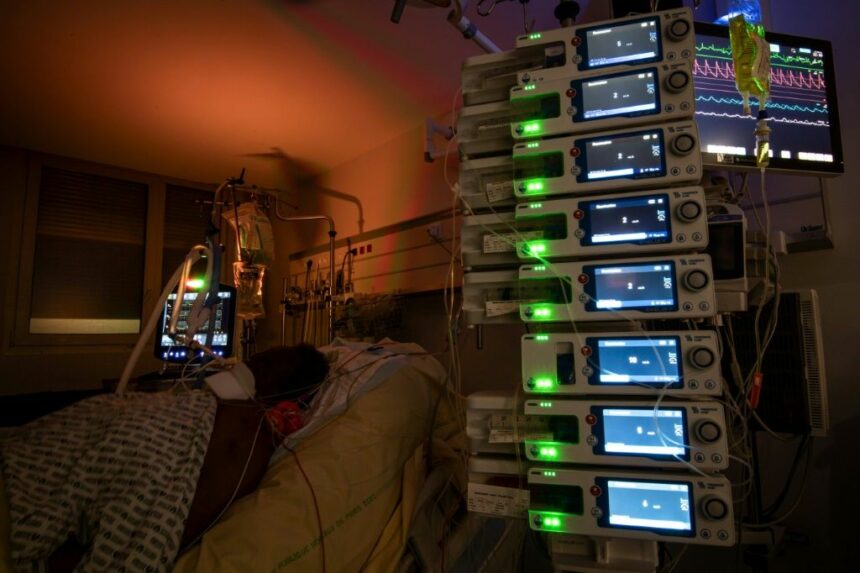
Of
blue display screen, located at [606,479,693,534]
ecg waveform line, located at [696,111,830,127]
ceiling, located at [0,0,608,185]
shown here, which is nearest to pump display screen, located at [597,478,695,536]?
blue display screen, located at [606,479,693,534]

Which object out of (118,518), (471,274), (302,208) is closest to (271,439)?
(118,518)

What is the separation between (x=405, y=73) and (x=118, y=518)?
1.87m

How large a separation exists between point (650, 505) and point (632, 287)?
41cm

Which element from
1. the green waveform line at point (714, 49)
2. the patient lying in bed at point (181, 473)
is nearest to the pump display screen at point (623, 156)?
the green waveform line at point (714, 49)

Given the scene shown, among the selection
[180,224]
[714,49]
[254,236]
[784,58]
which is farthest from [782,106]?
[180,224]

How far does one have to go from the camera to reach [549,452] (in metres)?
0.83

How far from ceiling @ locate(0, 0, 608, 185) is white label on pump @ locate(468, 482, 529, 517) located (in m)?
1.34

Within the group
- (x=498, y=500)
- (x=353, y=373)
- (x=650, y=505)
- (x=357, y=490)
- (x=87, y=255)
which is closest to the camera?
(x=650, y=505)

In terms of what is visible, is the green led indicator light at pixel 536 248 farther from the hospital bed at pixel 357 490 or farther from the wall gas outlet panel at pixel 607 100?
the hospital bed at pixel 357 490

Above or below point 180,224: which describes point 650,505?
below

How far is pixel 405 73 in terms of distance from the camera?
1909 mm

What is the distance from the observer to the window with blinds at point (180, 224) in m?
2.99

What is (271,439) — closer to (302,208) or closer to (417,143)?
(417,143)

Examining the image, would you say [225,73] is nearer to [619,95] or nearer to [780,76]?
[619,95]
